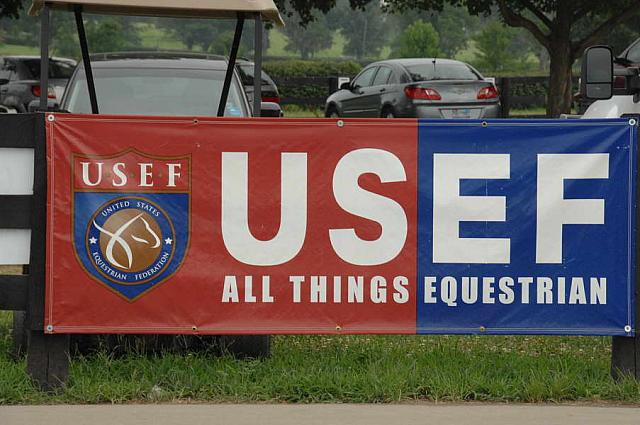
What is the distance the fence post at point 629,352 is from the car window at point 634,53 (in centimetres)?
620

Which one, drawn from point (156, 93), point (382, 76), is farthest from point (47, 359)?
point (382, 76)

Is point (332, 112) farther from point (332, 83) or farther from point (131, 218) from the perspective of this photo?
point (131, 218)

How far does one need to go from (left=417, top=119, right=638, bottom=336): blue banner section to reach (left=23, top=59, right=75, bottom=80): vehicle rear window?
772 inches

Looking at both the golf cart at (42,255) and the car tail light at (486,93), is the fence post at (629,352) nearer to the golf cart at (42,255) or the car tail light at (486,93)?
the golf cart at (42,255)

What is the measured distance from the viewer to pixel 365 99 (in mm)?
24109

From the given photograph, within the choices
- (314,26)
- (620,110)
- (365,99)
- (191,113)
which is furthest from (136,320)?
(314,26)

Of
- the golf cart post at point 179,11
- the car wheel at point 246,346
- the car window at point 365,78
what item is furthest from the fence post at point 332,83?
the car wheel at point 246,346

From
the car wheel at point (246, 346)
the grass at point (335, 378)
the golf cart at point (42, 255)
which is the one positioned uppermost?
the golf cart at point (42, 255)

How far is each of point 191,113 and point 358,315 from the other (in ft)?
13.0

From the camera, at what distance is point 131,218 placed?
6.18m

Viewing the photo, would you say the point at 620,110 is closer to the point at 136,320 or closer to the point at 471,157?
the point at 471,157

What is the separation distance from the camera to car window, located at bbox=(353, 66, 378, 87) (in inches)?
961

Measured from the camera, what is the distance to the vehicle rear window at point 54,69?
2506 cm

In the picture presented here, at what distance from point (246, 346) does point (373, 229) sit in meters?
1.01
